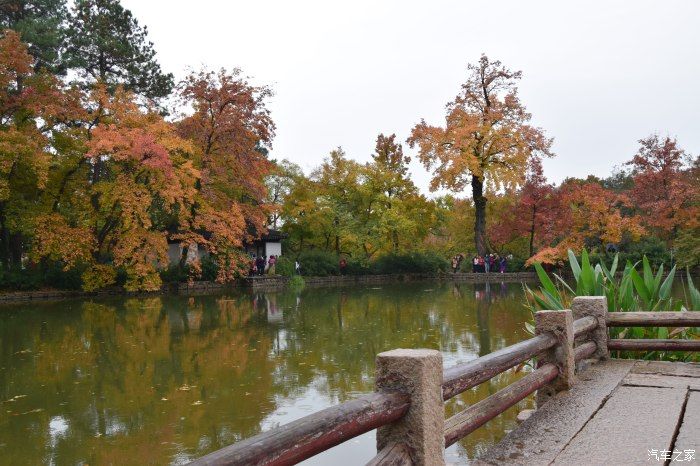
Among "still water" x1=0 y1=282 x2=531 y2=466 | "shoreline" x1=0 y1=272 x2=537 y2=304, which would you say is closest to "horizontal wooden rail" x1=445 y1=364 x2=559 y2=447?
"still water" x1=0 y1=282 x2=531 y2=466

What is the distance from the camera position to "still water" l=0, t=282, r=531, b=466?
509 centimetres

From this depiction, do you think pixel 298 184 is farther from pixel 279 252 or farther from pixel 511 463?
pixel 511 463

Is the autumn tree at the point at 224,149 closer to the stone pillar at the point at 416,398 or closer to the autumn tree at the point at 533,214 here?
the autumn tree at the point at 533,214

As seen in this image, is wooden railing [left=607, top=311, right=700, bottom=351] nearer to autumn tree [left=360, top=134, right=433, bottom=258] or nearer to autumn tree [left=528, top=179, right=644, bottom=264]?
autumn tree [left=528, top=179, right=644, bottom=264]

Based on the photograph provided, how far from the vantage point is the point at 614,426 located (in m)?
3.51

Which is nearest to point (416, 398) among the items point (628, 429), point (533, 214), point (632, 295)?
point (628, 429)

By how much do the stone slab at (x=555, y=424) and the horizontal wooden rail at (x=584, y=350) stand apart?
0.16 metres

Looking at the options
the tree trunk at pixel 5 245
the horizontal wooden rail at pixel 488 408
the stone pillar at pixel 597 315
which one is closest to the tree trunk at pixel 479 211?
the tree trunk at pixel 5 245

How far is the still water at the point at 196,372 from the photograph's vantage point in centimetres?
509

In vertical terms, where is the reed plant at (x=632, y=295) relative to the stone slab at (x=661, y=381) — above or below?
above

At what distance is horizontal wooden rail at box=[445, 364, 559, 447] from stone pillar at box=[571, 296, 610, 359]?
1.46 meters

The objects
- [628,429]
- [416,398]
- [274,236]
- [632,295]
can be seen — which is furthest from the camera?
[274,236]

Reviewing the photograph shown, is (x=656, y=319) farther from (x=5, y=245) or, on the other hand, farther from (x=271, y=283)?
(x=5, y=245)

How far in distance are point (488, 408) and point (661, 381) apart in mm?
2177
